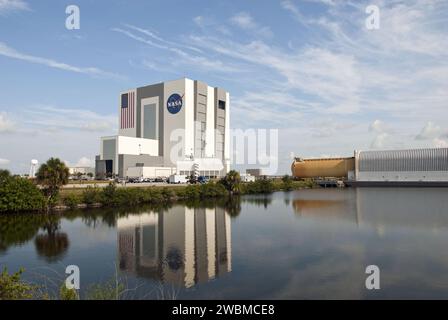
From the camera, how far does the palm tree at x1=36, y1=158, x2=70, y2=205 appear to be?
47.0 m

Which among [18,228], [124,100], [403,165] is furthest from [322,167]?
[18,228]

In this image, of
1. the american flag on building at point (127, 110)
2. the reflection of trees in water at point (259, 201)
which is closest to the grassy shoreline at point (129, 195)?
the reflection of trees in water at point (259, 201)

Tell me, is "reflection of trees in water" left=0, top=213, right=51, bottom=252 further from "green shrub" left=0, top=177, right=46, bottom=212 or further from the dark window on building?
the dark window on building

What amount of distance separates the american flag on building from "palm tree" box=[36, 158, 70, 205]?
7573cm

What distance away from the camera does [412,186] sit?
11056 centimetres

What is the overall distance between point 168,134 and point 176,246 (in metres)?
88.8

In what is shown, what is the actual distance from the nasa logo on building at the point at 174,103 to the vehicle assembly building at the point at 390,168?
191ft

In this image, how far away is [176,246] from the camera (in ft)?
92.6

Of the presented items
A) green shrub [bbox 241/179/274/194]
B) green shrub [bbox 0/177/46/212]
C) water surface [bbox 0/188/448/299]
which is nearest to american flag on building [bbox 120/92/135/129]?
green shrub [bbox 241/179/274/194]

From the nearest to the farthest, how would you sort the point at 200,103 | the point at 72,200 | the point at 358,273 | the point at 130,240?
the point at 358,273
the point at 130,240
the point at 72,200
the point at 200,103

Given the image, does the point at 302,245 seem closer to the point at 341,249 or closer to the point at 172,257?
the point at 341,249
